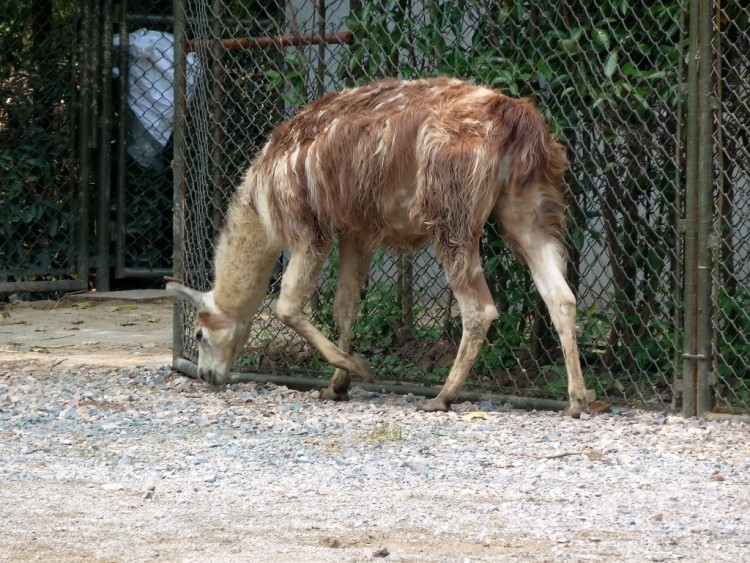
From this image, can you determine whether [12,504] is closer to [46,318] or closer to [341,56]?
[341,56]

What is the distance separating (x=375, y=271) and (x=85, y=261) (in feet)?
12.5

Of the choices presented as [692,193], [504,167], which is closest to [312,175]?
[504,167]

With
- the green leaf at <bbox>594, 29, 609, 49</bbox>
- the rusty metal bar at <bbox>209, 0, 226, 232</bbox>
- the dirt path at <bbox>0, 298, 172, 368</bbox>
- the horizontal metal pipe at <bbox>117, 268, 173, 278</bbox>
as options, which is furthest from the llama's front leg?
the horizontal metal pipe at <bbox>117, 268, 173, 278</bbox>

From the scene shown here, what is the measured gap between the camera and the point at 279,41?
6711 millimetres

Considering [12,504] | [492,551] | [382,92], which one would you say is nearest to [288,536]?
[492,551]

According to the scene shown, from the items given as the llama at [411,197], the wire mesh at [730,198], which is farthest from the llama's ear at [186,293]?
the wire mesh at [730,198]

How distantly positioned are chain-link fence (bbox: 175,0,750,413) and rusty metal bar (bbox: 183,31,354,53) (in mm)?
13

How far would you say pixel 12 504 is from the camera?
13.6 ft

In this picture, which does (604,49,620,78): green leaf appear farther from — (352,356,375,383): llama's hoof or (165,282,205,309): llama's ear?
(165,282,205,309): llama's ear

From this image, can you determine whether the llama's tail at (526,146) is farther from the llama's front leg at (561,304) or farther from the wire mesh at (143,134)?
the wire mesh at (143,134)

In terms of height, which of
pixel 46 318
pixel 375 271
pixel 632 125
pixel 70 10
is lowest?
pixel 46 318

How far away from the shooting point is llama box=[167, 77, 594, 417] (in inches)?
223

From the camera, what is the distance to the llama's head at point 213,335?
6.69 metres

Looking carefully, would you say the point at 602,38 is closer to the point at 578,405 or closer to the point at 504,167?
Result: the point at 504,167
